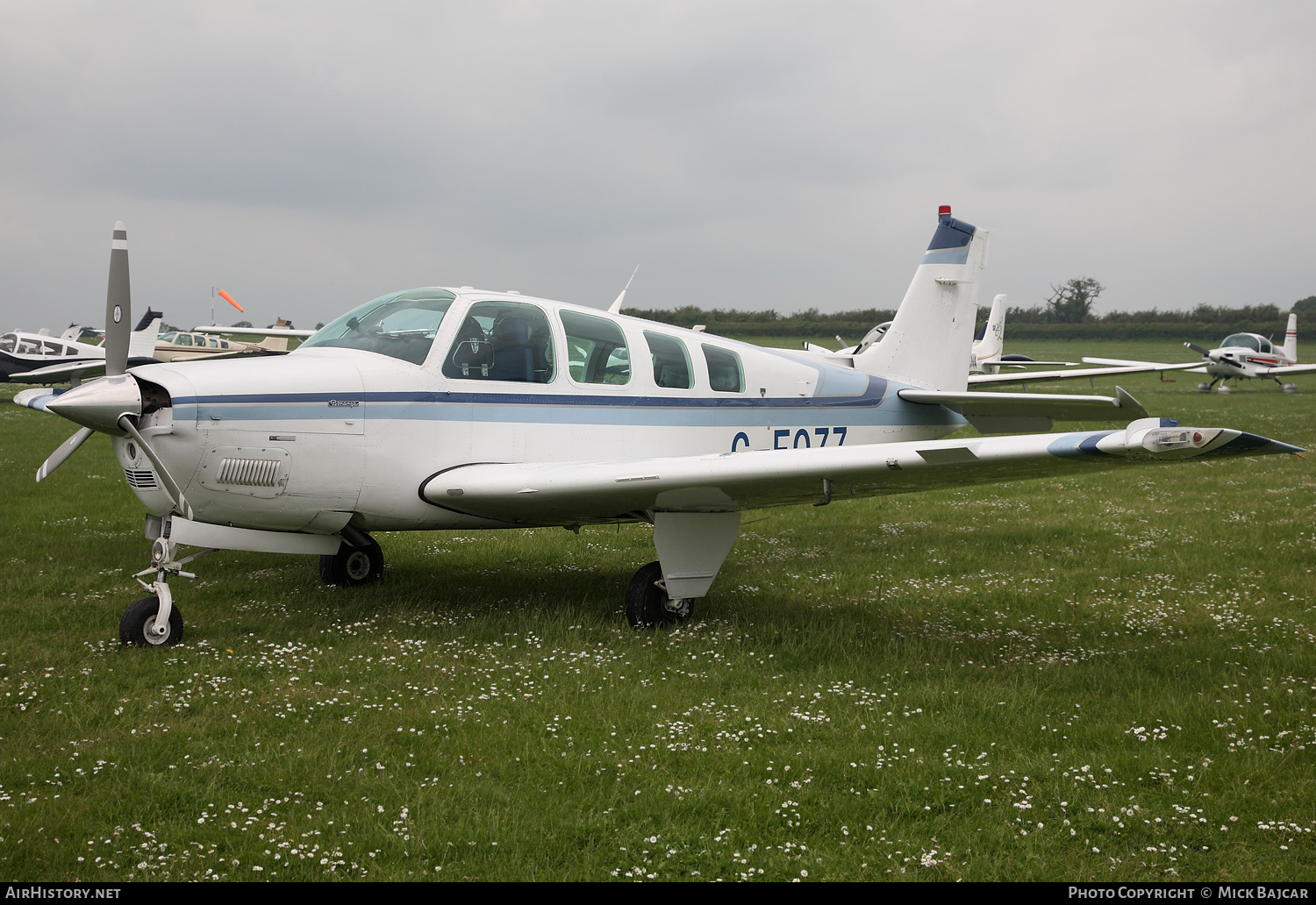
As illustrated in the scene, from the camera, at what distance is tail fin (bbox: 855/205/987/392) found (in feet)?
30.1

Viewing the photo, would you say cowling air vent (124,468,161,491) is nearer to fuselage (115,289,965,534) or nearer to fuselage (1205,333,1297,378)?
fuselage (115,289,965,534)

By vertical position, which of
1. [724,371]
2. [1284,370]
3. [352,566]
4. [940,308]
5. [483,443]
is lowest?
[352,566]

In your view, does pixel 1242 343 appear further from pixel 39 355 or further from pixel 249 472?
pixel 39 355

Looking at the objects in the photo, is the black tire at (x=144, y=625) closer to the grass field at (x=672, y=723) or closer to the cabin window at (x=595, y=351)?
the grass field at (x=672, y=723)

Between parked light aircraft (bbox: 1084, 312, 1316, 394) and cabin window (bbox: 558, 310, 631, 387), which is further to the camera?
parked light aircraft (bbox: 1084, 312, 1316, 394)

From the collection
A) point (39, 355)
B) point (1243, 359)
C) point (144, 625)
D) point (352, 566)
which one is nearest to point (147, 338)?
point (39, 355)

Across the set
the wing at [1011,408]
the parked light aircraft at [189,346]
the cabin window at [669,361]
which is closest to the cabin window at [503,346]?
the cabin window at [669,361]

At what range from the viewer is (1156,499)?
1152cm

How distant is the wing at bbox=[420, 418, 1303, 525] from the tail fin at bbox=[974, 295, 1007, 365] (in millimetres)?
26016

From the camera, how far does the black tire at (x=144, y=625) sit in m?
5.37

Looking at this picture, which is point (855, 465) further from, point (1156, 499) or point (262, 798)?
point (1156, 499)

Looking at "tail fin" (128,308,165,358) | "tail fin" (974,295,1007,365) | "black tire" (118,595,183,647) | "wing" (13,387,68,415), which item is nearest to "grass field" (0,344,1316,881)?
"black tire" (118,595,183,647)

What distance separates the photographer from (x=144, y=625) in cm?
543

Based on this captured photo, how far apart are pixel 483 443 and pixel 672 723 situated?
8.42 feet
